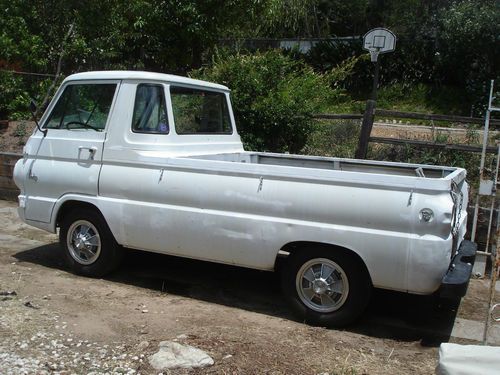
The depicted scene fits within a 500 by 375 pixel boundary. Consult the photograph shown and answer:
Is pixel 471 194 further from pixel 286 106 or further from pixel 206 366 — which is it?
pixel 206 366

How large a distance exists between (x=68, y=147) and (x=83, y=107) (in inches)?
17.8

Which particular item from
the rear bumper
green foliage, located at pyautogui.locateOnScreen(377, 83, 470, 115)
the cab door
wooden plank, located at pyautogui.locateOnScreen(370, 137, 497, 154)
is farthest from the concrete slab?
green foliage, located at pyautogui.locateOnScreen(377, 83, 470, 115)

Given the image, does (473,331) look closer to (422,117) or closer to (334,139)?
(422,117)

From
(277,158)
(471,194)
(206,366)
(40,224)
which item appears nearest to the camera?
(206,366)

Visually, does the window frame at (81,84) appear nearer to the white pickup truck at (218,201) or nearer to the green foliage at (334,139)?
the white pickup truck at (218,201)

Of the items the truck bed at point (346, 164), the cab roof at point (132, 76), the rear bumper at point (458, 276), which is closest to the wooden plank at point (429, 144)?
the truck bed at point (346, 164)

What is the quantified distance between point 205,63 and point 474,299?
357 inches

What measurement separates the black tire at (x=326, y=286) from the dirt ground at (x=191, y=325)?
14 cm

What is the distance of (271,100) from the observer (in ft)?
30.7

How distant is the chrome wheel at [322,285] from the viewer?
15.5 ft

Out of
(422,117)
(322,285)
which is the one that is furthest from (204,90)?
(422,117)

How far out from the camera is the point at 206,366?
13.1 ft

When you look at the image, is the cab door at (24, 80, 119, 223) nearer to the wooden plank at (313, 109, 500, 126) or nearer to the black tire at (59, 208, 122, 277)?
the black tire at (59, 208, 122, 277)

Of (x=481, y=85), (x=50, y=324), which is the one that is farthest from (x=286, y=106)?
(x=481, y=85)
